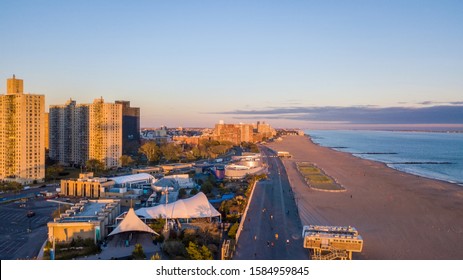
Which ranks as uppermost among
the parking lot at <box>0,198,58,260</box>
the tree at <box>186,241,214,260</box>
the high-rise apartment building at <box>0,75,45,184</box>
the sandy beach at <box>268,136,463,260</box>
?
the high-rise apartment building at <box>0,75,45,184</box>

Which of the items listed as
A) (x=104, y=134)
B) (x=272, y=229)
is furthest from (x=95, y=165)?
(x=272, y=229)

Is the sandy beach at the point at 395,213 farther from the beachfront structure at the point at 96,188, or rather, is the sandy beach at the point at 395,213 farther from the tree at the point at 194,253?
the beachfront structure at the point at 96,188

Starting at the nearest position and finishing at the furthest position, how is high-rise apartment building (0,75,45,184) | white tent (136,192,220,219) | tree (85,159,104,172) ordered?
white tent (136,192,220,219) → high-rise apartment building (0,75,45,184) → tree (85,159,104,172)

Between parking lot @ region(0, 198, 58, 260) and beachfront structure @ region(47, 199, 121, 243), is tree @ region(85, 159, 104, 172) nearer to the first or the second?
parking lot @ region(0, 198, 58, 260)

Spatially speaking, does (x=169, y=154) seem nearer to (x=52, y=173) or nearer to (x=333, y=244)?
(x=52, y=173)

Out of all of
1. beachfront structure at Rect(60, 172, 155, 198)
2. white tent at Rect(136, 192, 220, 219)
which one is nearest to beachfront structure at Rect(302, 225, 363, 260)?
white tent at Rect(136, 192, 220, 219)

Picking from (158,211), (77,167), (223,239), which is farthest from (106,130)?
(223,239)
